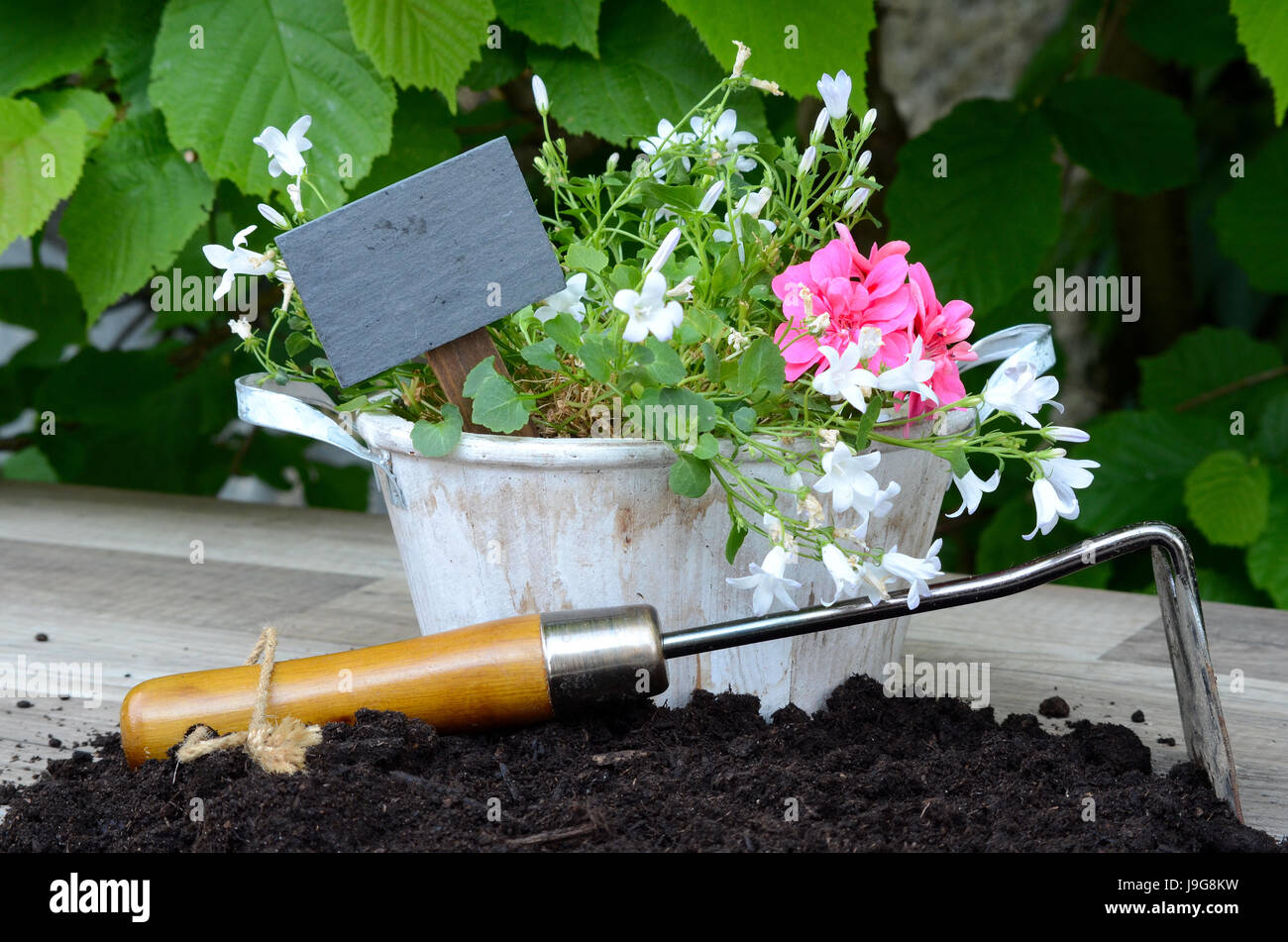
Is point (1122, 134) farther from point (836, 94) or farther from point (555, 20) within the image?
point (836, 94)

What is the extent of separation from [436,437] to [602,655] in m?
0.12

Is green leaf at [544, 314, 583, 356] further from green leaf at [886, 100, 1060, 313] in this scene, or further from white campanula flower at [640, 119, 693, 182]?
green leaf at [886, 100, 1060, 313]

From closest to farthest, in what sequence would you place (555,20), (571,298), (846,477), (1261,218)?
(846,477), (571,298), (555,20), (1261,218)

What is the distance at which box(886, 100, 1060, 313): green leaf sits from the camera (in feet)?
3.72

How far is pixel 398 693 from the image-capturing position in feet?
1.86

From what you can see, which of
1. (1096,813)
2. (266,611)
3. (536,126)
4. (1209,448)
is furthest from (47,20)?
(1209,448)

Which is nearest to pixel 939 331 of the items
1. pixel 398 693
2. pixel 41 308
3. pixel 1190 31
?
pixel 398 693

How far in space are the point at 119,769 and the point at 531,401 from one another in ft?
0.87

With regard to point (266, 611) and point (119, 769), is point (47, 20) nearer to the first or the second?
point (266, 611)

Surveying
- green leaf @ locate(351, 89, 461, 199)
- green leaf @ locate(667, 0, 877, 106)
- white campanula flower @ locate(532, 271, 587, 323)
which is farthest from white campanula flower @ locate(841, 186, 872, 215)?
green leaf @ locate(351, 89, 461, 199)

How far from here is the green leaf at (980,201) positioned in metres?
1.13

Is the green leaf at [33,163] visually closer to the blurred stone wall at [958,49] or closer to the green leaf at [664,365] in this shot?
the green leaf at [664,365]

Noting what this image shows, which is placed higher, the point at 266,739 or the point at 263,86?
the point at 263,86

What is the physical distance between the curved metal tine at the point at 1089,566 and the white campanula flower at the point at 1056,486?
0.02 meters
